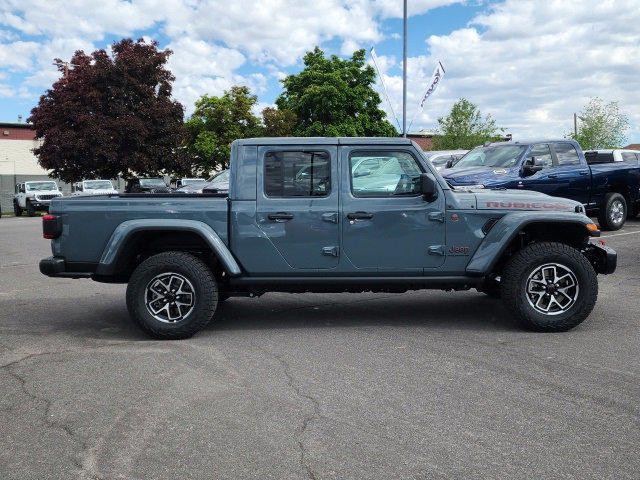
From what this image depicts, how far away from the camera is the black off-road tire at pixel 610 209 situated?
1401 cm

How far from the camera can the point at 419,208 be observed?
6.06m

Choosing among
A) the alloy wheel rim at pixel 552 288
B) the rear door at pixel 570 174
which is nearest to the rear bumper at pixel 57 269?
the alloy wheel rim at pixel 552 288

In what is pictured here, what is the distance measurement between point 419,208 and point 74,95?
1508 inches

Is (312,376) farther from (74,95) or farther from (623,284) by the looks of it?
(74,95)

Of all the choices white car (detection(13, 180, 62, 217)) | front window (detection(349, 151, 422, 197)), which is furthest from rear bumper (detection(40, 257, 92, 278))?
white car (detection(13, 180, 62, 217))

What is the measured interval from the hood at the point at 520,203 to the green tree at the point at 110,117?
36.1m

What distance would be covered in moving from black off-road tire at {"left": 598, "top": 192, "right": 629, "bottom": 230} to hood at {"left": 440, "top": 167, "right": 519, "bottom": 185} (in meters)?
2.79

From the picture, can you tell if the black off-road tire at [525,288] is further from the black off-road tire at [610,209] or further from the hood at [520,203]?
the black off-road tire at [610,209]

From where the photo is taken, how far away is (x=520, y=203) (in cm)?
610

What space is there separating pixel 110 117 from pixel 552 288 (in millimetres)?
38086

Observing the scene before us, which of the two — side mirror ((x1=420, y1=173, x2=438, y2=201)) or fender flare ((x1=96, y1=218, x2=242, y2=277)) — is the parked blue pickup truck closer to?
side mirror ((x1=420, y1=173, x2=438, y2=201))

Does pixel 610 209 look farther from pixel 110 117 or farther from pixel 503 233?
pixel 110 117

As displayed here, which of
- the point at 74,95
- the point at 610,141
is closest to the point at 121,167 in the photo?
the point at 74,95

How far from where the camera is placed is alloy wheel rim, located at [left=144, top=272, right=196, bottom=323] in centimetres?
594
